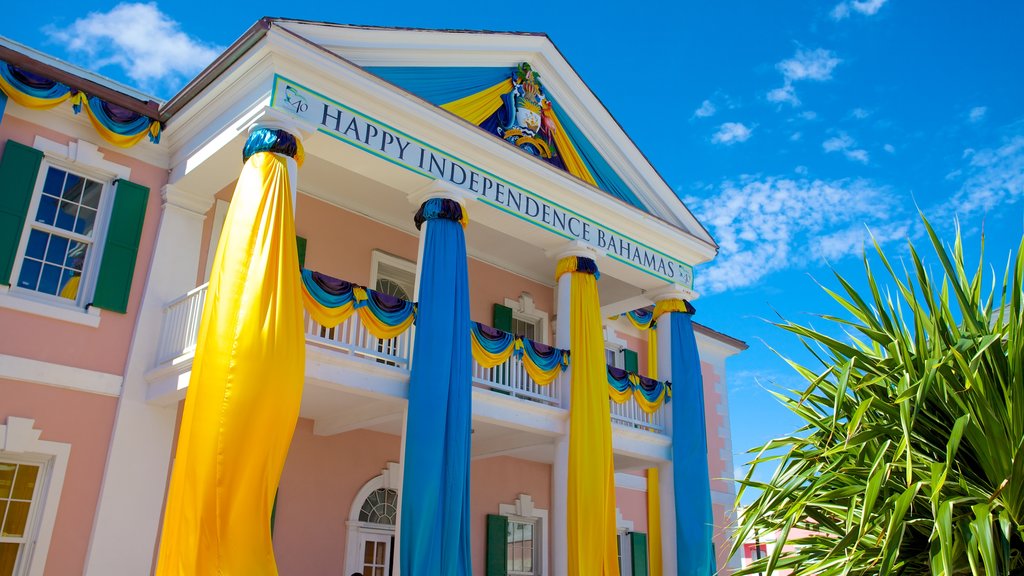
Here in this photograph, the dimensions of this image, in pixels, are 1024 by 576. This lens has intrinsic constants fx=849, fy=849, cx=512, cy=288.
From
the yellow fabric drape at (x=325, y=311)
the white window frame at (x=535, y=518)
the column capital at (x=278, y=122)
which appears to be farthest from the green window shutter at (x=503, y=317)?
the column capital at (x=278, y=122)

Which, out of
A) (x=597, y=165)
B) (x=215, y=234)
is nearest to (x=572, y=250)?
(x=597, y=165)

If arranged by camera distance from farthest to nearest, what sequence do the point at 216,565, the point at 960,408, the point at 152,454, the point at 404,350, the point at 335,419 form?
1. the point at 335,419
2. the point at 404,350
3. the point at 152,454
4. the point at 216,565
5. the point at 960,408

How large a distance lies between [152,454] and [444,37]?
652 centimetres

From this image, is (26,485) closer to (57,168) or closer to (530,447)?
(57,168)

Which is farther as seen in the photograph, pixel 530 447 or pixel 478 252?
pixel 478 252

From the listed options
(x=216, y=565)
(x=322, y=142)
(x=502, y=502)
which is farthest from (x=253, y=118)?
(x=502, y=502)

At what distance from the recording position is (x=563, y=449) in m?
11.8

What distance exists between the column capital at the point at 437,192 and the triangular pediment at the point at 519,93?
1032 mm

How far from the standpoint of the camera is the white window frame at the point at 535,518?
13734 millimetres

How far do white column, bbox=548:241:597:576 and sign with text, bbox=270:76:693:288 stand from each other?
9.6 inches

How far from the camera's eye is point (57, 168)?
33.5 ft

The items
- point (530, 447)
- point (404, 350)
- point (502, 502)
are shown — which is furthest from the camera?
point (502, 502)

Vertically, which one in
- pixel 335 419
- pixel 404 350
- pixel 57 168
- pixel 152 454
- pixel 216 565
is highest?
pixel 57 168

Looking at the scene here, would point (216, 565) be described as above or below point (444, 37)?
below
